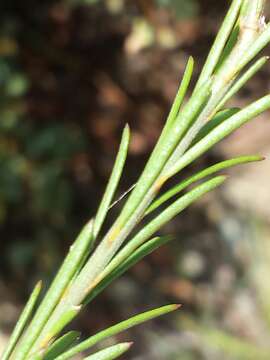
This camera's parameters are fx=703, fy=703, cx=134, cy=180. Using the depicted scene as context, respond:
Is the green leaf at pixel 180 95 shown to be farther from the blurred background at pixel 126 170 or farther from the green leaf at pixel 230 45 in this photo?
the blurred background at pixel 126 170

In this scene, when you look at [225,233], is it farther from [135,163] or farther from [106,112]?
[106,112]

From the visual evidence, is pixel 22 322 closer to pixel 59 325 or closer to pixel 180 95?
pixel 59 325

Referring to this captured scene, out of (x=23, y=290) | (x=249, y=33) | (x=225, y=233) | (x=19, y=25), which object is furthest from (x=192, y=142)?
(x=225, y=233)

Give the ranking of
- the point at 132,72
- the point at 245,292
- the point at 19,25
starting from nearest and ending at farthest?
the point at 19,25 < the point at 132,72 < the point at 245,292

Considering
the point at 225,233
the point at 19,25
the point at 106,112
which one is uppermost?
the point at 19,25

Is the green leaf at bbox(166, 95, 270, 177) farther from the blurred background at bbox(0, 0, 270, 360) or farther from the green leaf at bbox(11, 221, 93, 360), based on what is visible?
the blurred background at bbox(0, 0, 270, 360)

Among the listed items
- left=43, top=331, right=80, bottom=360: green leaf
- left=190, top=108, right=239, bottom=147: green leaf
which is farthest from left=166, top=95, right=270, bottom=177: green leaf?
left=43, top=331, right=80, bottom=360: green leaf
